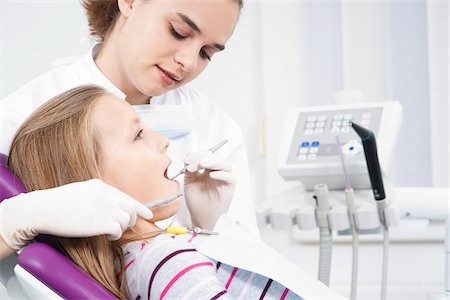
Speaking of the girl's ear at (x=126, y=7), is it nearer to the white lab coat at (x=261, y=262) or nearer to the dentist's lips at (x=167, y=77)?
the dentist's lips at (x=167, y=77)

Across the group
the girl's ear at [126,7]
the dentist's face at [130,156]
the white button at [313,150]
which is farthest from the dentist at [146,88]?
the white button at [313,150]

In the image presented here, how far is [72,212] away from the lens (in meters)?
0.95

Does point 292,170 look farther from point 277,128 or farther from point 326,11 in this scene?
point 326,11

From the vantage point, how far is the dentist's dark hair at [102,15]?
1468 mm

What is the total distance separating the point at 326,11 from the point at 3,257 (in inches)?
59.5

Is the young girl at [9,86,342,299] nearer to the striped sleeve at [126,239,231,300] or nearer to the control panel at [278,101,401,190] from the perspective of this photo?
the striped sleeve at [126,239,231,300]

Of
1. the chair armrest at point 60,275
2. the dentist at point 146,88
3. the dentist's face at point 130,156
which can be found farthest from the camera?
the dentist's face at point 130,156

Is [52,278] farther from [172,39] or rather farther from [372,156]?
[372,156]

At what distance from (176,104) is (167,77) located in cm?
20

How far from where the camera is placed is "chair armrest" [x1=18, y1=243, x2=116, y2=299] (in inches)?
34.0

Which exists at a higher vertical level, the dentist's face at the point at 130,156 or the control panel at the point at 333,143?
the dentist's face at the point at 130,156

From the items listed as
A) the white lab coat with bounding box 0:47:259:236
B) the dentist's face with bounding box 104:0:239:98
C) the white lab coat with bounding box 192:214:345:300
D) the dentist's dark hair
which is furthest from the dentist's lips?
the white lab coat with bounding box 192:214:345:300

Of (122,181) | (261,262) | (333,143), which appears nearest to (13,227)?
(122,181)

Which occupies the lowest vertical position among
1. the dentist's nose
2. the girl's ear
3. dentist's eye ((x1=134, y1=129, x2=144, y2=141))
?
dentist's eye ((x1=134, y1=129, x2=144, y2=141))
